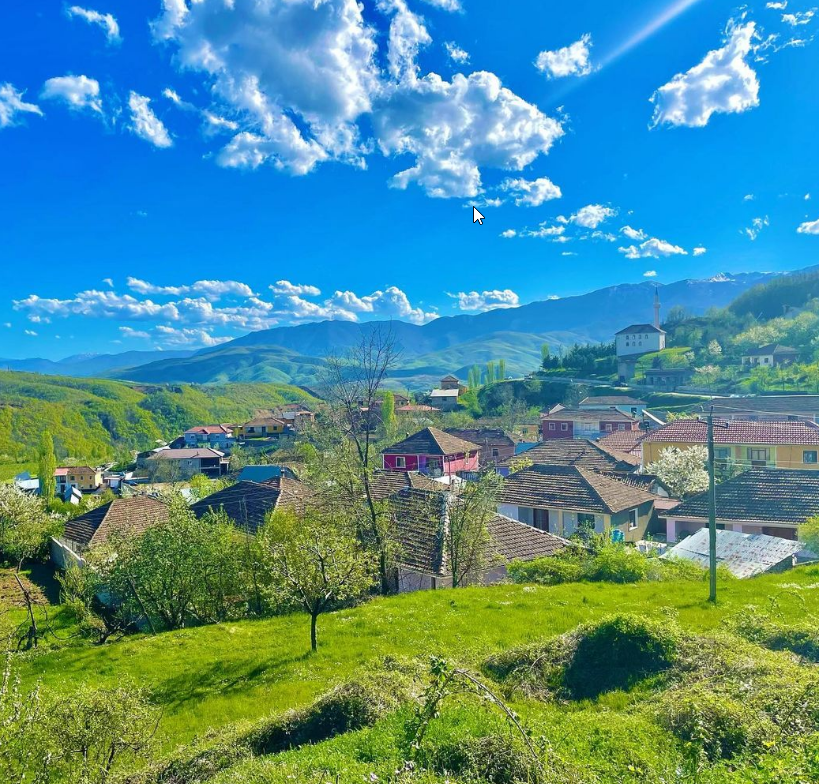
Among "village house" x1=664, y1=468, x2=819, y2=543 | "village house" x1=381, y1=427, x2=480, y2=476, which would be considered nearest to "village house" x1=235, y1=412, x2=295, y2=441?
"village house" x1=381, y1=427, x2=480, y2=476

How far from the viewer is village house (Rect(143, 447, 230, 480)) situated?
90.2 metres

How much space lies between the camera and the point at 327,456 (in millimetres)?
18625

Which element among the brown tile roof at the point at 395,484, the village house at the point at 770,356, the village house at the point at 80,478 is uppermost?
the village house at the point at 770,356

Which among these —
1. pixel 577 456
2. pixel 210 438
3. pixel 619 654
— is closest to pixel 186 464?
pixel 210 438

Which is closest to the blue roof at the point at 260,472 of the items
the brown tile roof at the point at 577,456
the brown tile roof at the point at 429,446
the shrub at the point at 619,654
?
the brown tile roof at the point at 429,446

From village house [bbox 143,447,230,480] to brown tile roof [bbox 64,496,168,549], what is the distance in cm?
5857

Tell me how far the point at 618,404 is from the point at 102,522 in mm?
75936

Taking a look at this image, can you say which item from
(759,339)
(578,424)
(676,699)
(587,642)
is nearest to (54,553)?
(587,642)

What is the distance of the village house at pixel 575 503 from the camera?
90.1 ft

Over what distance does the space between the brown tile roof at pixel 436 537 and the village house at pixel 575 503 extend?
5.62m

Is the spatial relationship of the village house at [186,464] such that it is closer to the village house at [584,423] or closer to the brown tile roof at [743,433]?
the village house at [584,423]

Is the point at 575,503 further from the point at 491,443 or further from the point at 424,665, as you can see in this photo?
the point at 491,443

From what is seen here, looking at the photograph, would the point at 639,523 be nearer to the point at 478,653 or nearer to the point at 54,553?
the point at 478,653

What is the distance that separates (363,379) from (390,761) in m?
13.0
